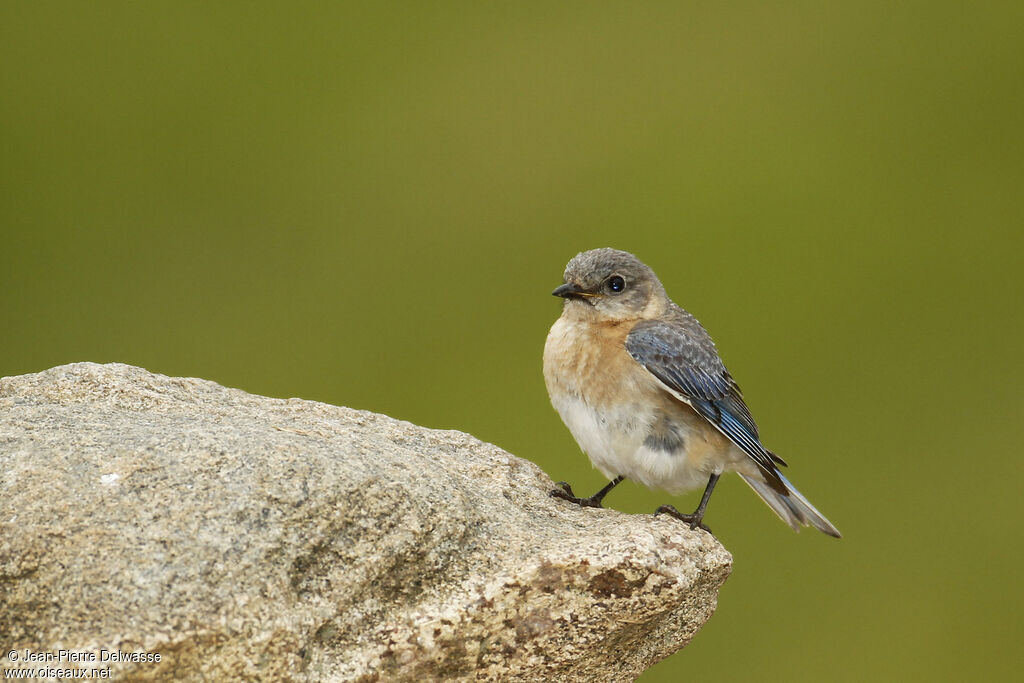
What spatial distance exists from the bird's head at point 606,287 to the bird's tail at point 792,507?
3.52ft

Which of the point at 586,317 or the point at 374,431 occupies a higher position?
the point at 586,317

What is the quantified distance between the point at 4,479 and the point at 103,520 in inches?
18.2

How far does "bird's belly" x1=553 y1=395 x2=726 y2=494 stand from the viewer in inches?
213

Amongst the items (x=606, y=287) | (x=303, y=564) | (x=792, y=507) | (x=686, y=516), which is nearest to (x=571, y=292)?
(x=606, y=287)

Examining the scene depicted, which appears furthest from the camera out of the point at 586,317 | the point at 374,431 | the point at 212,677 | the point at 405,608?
the point at 586,317

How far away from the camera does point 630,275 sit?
5848mm

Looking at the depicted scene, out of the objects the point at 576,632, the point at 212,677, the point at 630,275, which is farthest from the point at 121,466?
the point at 630,275

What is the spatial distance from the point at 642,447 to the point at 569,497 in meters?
0.42

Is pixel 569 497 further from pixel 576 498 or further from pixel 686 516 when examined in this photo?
pixel 686 516

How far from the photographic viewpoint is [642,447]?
5426 millimetres

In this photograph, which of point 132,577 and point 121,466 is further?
point 121,466

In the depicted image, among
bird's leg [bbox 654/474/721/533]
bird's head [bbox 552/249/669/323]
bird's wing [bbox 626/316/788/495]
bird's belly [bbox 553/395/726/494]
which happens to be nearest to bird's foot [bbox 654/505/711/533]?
bird's leg [bbox 654/474/721/533]

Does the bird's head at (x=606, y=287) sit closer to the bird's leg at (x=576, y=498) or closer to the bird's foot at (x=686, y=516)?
the bird's leg at (x=576, y=498)

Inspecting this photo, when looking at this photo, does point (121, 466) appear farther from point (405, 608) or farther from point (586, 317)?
point (586, 317)
